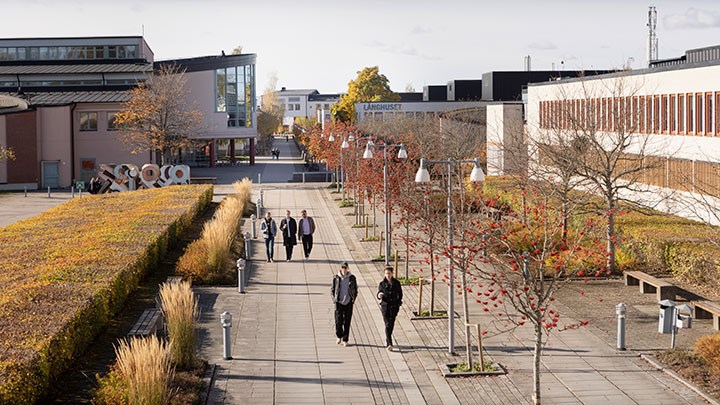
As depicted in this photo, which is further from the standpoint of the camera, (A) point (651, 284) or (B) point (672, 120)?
(B) point (672, 120)

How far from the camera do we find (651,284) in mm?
22578

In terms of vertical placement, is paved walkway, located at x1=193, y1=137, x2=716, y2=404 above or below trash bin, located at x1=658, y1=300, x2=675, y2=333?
below

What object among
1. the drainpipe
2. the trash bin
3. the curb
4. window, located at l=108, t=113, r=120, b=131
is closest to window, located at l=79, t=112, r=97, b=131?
the drainpipe

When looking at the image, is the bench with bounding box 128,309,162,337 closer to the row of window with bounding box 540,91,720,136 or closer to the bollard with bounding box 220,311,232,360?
the bollard with bounding box 220,311,232,360

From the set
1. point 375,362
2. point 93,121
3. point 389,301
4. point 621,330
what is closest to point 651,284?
point 621,330

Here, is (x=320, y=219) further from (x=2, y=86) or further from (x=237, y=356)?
(x=2, y=86)

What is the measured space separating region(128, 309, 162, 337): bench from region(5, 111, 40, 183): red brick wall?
48658 mm

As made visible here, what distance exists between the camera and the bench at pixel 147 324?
16891 millimetres

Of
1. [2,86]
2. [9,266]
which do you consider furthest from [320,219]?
[2,86]

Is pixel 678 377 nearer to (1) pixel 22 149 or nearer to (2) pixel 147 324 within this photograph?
(2) pixel 147 324

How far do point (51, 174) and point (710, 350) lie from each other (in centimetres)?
5654

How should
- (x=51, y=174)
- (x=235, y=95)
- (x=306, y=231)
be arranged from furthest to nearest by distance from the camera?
(x=235, y=95), (x=51, y=174), (x=306, y=231)

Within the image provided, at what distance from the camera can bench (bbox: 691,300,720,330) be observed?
1872 centimetres

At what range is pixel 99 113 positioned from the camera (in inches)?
2741
